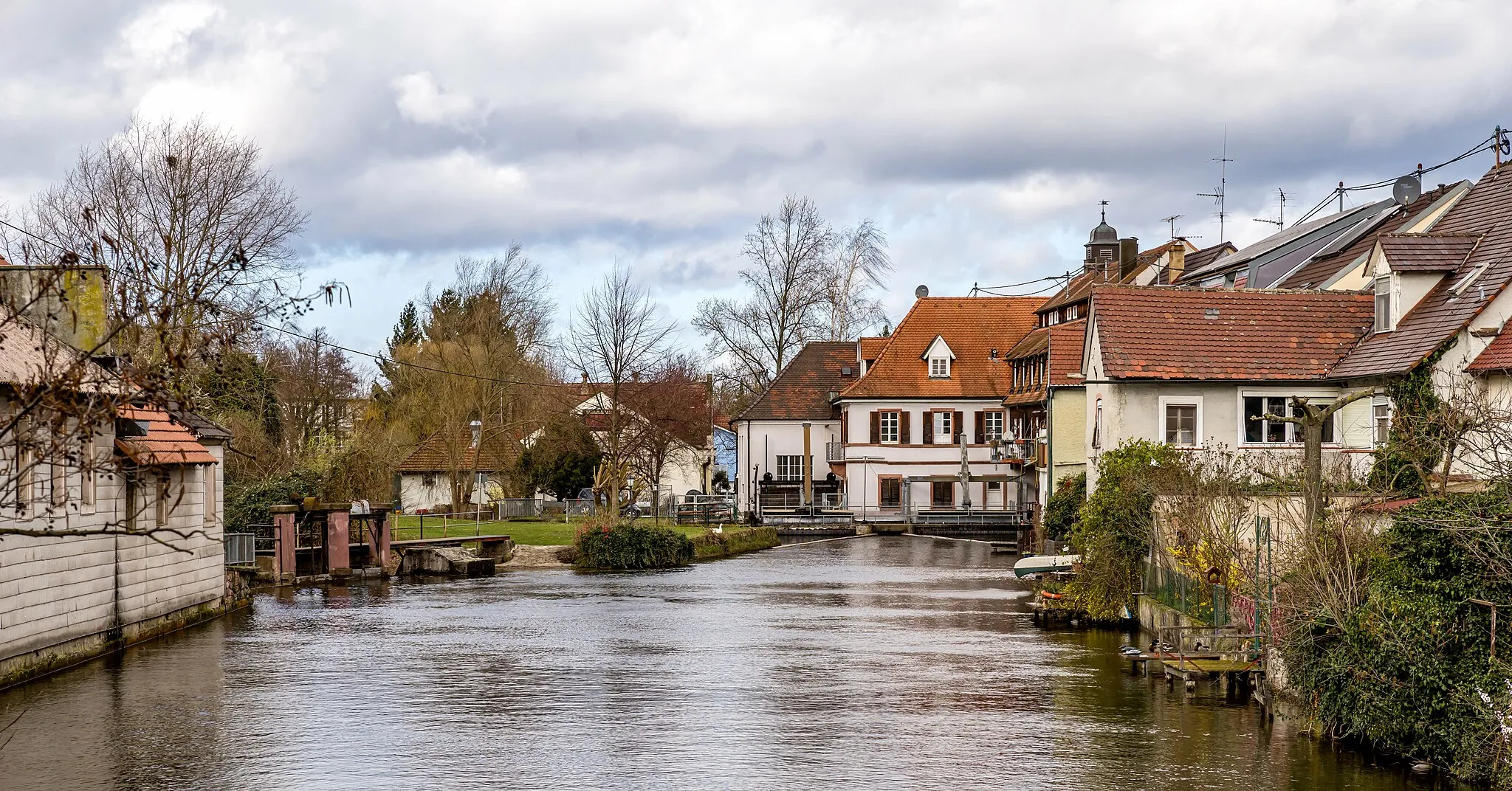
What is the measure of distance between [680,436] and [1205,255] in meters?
35.7

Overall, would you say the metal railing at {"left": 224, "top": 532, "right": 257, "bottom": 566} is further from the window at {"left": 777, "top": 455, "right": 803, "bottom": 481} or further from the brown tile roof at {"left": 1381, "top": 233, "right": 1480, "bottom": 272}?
the window at {"left": 777, "top": 455, "right": 803, "bottom": 481}

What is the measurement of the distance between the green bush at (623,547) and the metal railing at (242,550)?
35.0 feet

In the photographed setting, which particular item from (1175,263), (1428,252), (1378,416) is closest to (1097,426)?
(1378,416)

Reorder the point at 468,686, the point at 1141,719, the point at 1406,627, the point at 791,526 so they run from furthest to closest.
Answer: the point at 791,526
the point at 468,686
the point at 1141,719
the point at 1406,627

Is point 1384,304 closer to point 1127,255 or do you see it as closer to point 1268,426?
point 1268,426

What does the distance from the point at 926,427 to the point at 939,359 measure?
3.48m

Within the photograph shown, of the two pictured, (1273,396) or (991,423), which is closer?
(1273,396)

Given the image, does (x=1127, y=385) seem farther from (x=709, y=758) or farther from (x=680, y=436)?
(x=680, y=436)

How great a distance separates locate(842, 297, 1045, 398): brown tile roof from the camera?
73688 millimetres

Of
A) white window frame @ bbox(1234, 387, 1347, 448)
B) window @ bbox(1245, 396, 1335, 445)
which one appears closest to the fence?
white window frame @ bbox(1234, 387, 1347, 448)

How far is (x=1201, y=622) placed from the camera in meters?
23.3

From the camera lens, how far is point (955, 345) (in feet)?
247

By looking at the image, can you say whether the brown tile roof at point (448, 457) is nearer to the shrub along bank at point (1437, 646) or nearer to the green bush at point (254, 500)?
the green bush at point (254, 500)

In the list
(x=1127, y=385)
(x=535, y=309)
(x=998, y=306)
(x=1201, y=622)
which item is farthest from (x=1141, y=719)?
(x=535, y=309)
